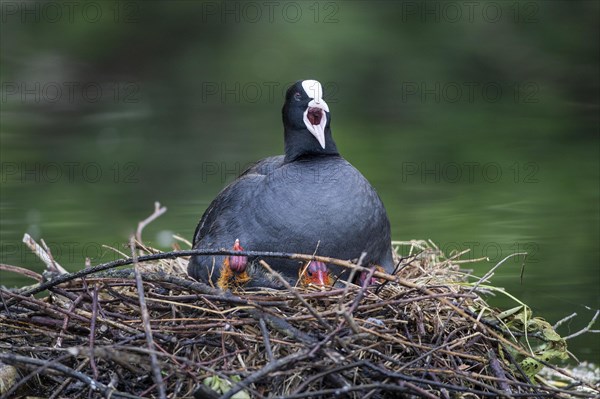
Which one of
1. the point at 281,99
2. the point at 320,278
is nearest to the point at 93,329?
the point at 320,278

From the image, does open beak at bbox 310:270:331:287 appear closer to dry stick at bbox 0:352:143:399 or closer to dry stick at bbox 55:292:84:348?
dry stick at bbox 55:292:84:348

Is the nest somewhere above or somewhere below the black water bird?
below

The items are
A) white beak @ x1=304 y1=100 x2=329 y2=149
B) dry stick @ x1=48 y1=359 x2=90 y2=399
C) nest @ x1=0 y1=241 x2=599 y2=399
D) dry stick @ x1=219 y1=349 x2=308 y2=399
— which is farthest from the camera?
white beak @ x1=304 y1=100 x2=329 y2=149

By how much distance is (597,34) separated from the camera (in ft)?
35.7

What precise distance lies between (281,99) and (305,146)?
21.2 ft

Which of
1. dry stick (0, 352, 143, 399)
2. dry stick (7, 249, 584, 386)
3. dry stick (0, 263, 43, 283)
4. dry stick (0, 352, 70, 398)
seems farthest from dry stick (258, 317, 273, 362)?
dry stick (0, 263, 43, 283)

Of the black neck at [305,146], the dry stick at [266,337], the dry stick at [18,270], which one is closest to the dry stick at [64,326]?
the dry stick at [18,270]

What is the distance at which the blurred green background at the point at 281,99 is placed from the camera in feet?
28.4

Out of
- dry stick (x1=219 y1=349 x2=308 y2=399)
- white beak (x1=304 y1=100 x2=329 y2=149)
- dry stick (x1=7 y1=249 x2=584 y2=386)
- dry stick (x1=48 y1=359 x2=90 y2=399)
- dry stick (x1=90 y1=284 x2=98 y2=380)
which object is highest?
white beak (x1=304 y1=100 x2=329 y2=149)

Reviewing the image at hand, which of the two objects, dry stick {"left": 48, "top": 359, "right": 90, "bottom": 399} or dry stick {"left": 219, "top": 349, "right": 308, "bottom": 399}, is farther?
dry stick {"left": 48, "top": 359, "right": 90, "bottom": 399}

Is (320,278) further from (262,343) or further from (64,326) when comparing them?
(64,326)

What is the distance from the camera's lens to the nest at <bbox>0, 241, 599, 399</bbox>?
3621mm

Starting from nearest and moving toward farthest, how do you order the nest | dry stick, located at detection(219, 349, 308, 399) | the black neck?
dry stick, located at detection(219, 349, 308, 399) < the nest < the black neck

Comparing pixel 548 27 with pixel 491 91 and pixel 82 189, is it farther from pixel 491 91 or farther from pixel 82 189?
pixel 82 189
